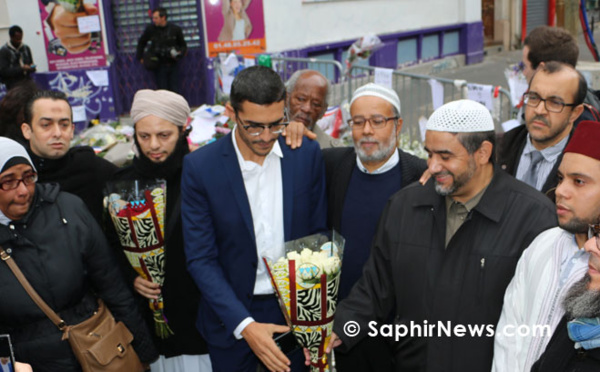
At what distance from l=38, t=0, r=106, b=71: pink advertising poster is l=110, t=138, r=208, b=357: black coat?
27.7 feet

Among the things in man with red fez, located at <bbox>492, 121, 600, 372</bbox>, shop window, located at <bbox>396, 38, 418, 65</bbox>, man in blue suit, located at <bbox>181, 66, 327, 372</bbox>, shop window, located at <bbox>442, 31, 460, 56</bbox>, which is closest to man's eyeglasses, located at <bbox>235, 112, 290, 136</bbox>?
man in blue suit, located at <bbox>181, 66, 327, 372</bbox>

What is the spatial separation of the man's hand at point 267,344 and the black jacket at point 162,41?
9306 millimetres

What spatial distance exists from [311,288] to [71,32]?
995 cm

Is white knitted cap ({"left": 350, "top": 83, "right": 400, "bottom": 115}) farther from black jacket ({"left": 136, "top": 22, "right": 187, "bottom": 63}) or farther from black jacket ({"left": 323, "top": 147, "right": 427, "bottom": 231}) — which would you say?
black jacket ({"left": 136, "top": 22, "right": 187, "bottom": 63})

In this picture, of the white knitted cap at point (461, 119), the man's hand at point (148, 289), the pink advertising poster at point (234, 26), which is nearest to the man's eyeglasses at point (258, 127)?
the white knitted cap at point (461, 119)

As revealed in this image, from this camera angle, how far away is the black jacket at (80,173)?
3.78 meters

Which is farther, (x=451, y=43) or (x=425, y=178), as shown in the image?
(x=451, y=43)

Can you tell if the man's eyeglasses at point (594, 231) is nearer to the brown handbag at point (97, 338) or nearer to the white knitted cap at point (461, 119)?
the white knitted cap at point (461, 119)

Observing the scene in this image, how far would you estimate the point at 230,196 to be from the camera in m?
3.11

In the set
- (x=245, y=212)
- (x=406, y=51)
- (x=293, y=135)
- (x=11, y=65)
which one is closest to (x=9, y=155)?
(x=245, y=212)

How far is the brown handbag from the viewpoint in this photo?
308cm

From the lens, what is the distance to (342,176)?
11.3ft

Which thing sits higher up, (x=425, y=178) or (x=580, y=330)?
(x=425, y=178)

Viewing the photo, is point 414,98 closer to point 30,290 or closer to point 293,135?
point 293,135
